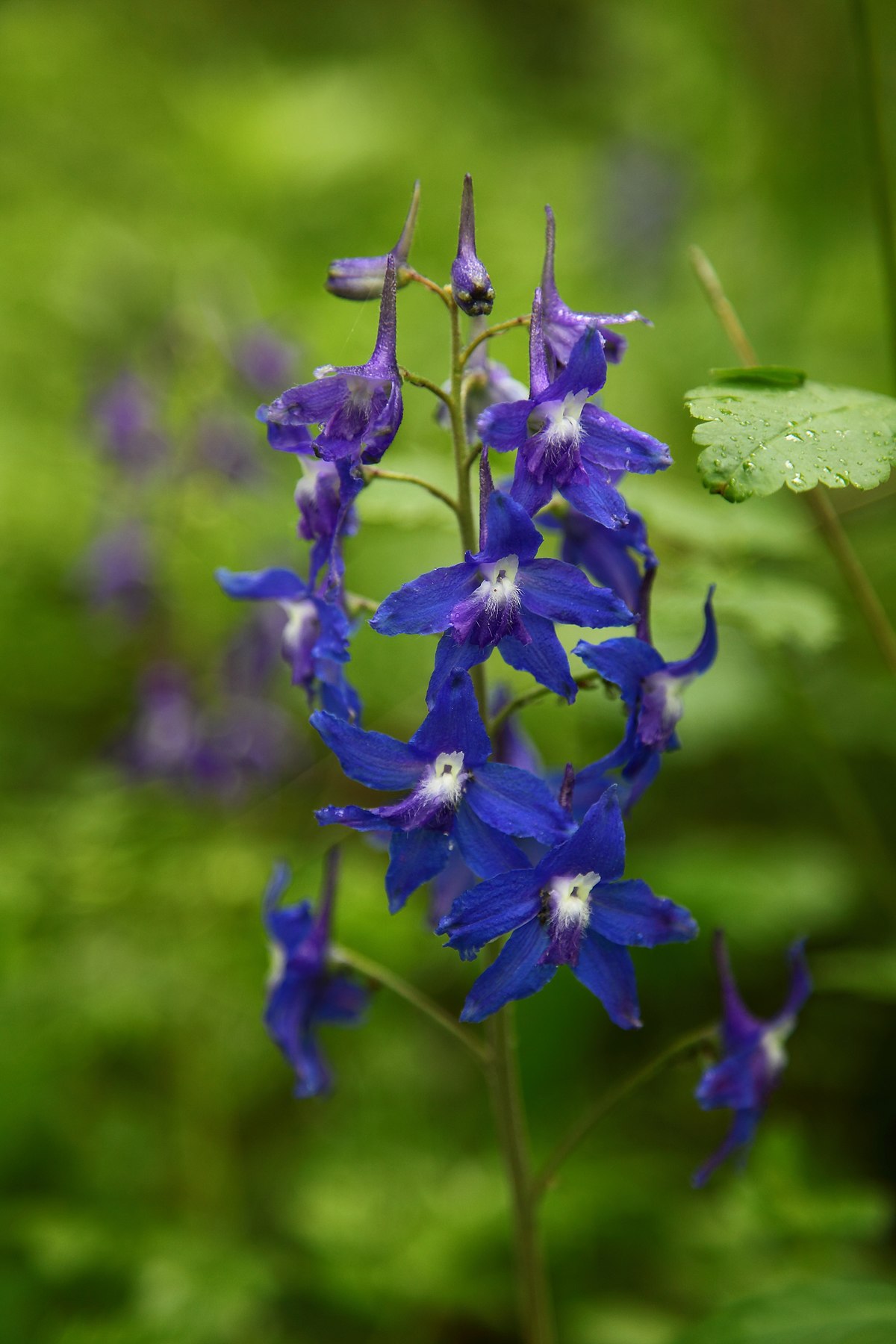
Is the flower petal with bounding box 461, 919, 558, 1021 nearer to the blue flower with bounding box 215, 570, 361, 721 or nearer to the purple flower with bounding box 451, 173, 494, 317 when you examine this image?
the blue flower with bounding box 215, 570, 361, 721

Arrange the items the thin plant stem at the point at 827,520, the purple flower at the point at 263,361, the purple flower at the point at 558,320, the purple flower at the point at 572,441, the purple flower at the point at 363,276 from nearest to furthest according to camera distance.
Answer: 1. the purple flower at the point at 572,441
2. the purple flower at the point at 558,320
3. the purple flower at the point at 363,276
4. the thin plant stem at the point at 827,520
5. the purple flower at the point at 263,361

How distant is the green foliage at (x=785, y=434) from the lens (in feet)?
4.82

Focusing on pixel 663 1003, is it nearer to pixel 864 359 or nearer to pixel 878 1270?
pixel 878 1270

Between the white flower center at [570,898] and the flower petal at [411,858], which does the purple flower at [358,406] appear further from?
the white flower center at [570,898]

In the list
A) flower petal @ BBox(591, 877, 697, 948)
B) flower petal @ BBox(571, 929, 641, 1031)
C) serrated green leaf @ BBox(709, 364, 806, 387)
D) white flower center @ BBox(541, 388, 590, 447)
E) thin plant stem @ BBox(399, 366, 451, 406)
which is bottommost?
flower petal @ BBox(571, 929, 641, 1031)

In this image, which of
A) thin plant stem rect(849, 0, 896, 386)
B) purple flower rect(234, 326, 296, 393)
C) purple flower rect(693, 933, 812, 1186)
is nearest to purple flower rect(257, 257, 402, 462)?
purple flower rect(693, 933, 812, 1186)

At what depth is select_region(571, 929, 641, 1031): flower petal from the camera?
150 centimetres

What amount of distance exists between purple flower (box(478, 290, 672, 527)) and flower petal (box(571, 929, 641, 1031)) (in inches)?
22.4

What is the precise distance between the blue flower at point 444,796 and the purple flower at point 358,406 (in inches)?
12.9

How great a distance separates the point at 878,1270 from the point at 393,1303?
3.98ft

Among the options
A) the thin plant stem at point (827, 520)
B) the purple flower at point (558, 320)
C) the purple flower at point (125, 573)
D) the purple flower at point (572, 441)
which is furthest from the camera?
the purple flower at point (125, 573)

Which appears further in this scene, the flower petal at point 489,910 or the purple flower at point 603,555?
the purple flower at point 603,555

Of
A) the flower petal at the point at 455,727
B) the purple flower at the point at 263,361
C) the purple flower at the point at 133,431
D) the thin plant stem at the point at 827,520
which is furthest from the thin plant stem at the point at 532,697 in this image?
the purple flower at the point at 133,431

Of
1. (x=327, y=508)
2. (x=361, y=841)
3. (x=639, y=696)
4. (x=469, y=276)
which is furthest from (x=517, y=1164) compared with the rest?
(x=361, y=841)
